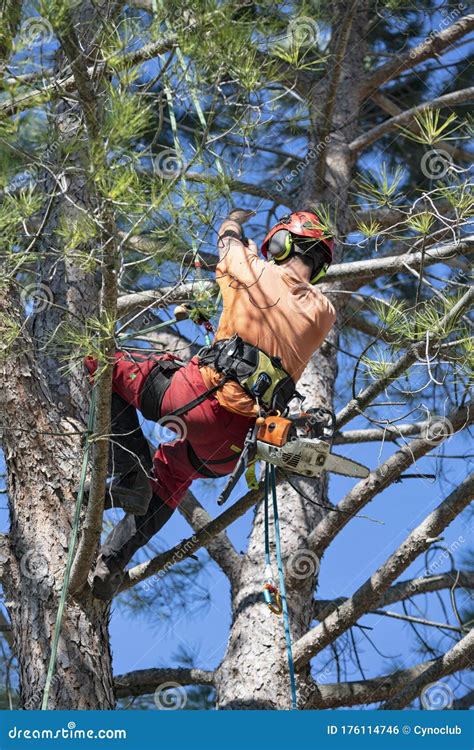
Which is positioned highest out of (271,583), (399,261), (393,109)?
(393,109)

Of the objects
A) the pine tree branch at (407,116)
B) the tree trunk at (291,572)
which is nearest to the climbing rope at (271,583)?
the tree trunk at (291,572)


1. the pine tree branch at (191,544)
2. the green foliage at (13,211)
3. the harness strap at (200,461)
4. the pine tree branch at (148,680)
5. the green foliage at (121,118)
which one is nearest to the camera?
the green foliage at (121,118)

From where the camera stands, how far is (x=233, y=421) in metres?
3.29

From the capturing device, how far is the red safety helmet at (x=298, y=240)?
330 centimetres

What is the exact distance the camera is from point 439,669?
3580 millimetres

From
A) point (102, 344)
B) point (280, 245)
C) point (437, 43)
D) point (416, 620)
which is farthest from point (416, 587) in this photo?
point (437, 43)

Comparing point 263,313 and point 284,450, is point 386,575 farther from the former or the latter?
point 263,313

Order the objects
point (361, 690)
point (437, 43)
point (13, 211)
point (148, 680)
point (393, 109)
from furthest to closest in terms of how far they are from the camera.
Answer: point (393, 109) → point (437, 43) → point (148, 680) → point (361, 690) → point (13, 211)

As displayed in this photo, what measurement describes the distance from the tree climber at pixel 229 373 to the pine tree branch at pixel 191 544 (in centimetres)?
8

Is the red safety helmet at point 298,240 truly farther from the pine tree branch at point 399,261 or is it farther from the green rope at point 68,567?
the green rope at point 68,567

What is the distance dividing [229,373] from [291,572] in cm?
118

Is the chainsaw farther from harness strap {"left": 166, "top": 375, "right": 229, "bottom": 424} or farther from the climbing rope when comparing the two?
harness strap {"left": 166, "top": 375, "right": 229, "bottom": 424}

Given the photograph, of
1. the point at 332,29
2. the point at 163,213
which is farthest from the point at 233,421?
the point at 332,29

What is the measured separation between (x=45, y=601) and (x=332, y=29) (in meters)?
3.40
